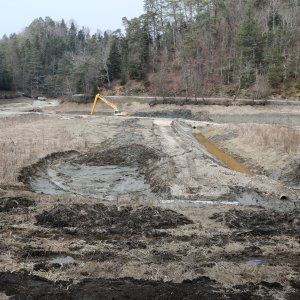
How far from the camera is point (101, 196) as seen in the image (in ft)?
61.8

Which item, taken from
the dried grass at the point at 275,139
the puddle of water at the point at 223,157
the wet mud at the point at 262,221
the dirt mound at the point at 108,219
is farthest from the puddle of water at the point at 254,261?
the dried grass at the point at 275,139

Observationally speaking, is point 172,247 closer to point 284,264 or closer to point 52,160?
point 284,264

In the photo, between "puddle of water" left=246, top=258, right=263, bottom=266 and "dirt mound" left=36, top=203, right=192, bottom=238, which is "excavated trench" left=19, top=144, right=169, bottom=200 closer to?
"dirt mound" left=36, top=203, right=192, bottom=238

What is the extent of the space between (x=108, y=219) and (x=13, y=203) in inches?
143

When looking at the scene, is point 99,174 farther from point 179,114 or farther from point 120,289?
point 179,114

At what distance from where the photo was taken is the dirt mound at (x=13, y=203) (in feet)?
46.7

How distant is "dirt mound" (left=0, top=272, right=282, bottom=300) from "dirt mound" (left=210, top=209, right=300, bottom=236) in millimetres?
4348

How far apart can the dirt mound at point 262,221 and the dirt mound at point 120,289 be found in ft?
14.3

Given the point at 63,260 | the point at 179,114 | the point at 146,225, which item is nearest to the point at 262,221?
the point at 146,225

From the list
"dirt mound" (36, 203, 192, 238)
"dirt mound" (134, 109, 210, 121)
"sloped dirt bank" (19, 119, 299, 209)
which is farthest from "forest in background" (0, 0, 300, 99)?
"dirt mound" (36, 203, 192, 238)

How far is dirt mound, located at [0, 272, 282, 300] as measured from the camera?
7770mm

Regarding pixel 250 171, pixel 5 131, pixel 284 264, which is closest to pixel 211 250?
pixel 284 264

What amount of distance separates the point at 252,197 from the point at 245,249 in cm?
724

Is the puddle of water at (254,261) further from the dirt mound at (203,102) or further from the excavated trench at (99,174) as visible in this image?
the dirt mound at (203,102)
